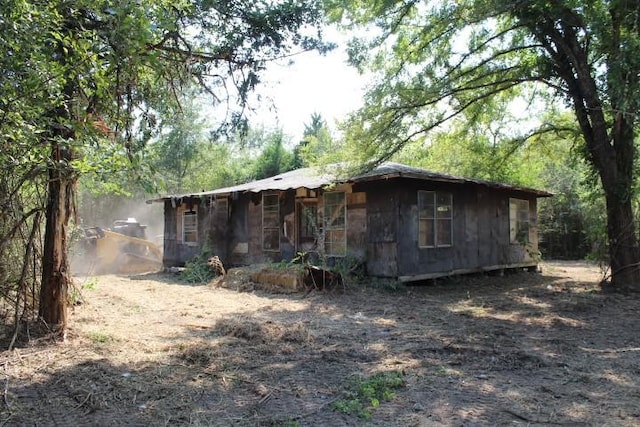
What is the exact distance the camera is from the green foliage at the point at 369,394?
13.8ft

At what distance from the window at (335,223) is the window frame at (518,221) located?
21.0 feet

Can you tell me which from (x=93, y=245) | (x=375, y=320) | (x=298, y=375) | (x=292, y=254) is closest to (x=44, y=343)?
(x=298, y=375)

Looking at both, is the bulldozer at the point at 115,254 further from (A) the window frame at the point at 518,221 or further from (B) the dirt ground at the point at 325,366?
(A) the window frame at the point at 518,221

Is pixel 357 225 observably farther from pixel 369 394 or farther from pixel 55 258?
pixel 369 394

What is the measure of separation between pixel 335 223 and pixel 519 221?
23.8ft

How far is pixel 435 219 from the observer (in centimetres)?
1313

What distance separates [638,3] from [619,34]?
131 centimetres

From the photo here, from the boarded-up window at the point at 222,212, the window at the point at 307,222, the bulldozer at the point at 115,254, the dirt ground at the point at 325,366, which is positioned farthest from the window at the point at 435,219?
the bulldozer at the point at 115,254

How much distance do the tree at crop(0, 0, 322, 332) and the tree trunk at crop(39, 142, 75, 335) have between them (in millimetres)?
11

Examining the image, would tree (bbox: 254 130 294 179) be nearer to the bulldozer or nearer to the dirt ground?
the bulldozer

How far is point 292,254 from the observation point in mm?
14305

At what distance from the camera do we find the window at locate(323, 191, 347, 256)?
13203mm

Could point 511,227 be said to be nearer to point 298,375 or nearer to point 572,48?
point 572,48

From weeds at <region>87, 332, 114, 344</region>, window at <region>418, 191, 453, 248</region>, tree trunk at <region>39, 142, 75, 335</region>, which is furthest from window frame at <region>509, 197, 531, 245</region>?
tree trunk at <region>39, 142, 75, 335</region>
